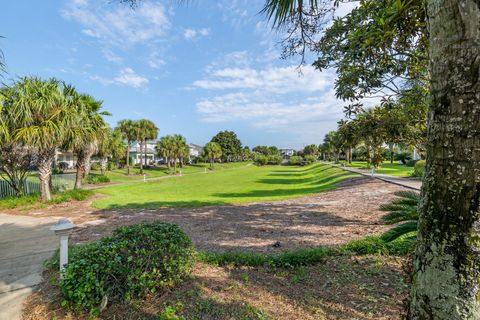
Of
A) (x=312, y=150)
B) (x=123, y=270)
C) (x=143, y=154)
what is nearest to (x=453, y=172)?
(x=123, y=270)

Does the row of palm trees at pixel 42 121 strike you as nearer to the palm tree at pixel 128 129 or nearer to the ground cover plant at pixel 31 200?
the ground cover plant at pixel 31 200

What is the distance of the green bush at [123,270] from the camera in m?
3.04

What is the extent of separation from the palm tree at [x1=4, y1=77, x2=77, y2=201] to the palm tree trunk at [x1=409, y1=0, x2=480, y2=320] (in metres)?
14.7

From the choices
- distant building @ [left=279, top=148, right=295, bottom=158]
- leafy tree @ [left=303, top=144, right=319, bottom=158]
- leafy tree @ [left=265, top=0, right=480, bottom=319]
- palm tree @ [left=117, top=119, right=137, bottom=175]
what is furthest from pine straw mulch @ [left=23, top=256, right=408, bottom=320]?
distant building @ [left=279, top=148, right=295, bottom=158]

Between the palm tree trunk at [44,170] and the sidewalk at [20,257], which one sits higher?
the palm tree trunk at [44,170]

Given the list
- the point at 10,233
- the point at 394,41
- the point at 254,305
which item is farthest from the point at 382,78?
the point at 10,233

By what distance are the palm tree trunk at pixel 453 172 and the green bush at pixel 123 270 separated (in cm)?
289

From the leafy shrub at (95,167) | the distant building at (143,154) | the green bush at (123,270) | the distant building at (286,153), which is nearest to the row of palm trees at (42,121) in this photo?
the green bush at (123,270)

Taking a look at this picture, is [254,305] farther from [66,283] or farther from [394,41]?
[394,41]

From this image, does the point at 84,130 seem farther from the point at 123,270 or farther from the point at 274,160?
the point at 274,160

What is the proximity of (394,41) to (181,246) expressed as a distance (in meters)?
4.36

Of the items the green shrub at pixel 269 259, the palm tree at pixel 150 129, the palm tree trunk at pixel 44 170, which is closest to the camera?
the green shrub at pixel 269 259

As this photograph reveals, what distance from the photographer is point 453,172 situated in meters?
1.24

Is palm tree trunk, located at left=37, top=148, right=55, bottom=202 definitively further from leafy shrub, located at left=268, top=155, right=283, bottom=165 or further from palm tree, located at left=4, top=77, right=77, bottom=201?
leafy shrub, located at left=268, top=155, right=283, bottom=165
